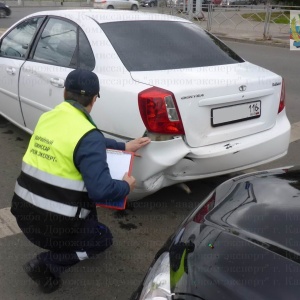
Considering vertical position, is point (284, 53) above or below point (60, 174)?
below

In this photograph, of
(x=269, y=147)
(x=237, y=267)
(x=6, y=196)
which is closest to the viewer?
(x=237, y=267)

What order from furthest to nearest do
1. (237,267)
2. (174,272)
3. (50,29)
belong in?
(50,29), (174,272), (237,267)

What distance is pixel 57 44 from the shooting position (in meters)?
4.34

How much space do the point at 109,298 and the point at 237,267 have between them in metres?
1.26

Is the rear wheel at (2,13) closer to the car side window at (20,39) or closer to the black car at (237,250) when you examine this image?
the car side window at (20,39)

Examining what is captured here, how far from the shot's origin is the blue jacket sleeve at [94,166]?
2.45m

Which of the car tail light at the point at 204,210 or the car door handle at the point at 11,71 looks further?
the car door handle at the point at 11,71

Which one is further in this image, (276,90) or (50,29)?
(50,29)

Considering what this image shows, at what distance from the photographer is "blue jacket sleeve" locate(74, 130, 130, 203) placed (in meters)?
2.45

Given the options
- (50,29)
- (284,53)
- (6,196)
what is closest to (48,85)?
(50,29)

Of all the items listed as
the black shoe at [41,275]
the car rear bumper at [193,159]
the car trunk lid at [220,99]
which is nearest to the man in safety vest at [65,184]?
the black shoe at [41,275]

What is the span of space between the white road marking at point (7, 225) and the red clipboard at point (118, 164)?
1087 mm

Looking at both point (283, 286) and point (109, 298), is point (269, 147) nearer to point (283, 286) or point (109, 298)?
point (109, 298)

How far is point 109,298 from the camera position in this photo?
9.29 ft
